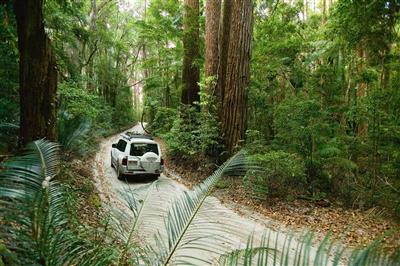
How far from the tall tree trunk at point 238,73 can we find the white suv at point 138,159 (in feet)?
8.75

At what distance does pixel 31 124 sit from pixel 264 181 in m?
5.53

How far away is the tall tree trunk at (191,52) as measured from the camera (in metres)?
14.4

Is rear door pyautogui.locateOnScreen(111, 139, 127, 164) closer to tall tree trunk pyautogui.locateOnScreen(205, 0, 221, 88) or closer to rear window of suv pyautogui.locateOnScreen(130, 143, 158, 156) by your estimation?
rear window of suv pyautogui.locateOnScreen(130, 143, 158, 156)

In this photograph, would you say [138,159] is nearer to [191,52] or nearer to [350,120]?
[191,52]

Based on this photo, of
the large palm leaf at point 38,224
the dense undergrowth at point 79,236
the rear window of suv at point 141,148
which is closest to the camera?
the dense undergrowth at point 79,236

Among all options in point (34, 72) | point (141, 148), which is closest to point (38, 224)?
point (34, 72)

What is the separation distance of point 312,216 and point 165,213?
12.0 ft

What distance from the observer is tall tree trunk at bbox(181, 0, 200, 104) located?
47.3 feet

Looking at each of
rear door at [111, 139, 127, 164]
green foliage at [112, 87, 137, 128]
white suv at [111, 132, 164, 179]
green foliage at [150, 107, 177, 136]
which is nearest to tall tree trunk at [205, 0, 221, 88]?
green foliage at [150, 107, 177, 136]

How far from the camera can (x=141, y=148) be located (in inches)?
459

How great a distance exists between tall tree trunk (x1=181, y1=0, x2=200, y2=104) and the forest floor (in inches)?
253

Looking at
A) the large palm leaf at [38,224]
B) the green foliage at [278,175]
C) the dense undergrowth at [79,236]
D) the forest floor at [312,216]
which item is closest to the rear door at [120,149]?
the forest floor at [312,216]

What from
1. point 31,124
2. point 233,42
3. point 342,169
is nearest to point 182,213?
point 31,124

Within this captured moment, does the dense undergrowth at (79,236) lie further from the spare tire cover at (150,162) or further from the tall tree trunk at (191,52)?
the tall tree trunk at (191,52)
